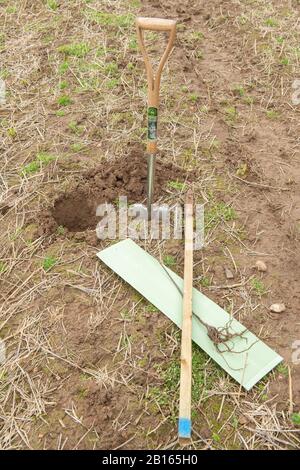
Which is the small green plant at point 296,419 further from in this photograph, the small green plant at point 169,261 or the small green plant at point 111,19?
the small green plant at point 111,19

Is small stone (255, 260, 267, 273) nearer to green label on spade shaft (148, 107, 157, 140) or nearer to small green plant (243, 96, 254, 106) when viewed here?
green label on spade shaft (148, 107, 157, 140)

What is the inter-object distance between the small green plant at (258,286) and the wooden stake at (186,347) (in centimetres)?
43

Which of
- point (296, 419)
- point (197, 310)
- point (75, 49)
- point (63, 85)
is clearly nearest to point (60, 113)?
point (63, 85)

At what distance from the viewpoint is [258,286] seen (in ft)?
9.09

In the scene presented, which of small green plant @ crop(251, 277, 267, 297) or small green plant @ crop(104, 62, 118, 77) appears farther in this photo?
small green plant @ crop(104, 62, 118, 77)

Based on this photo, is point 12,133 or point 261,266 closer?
point 261,266

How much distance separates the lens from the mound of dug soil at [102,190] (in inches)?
126

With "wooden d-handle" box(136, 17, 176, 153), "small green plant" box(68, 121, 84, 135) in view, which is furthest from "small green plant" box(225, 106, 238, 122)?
"wooden d-handle" box(136, 17, 176, 153)

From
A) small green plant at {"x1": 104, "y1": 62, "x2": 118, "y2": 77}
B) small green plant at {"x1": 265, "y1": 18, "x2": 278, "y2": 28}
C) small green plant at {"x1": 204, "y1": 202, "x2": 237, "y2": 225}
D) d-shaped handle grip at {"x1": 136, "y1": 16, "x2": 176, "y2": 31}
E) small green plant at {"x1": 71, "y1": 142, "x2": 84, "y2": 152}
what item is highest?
d-shaped handle grip at {"x1": 136, "y1": 16, "x2": 176, "y2": 31}

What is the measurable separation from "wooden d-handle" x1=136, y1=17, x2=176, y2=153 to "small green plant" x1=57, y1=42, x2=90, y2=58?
234cm

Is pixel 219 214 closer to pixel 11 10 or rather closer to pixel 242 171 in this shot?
pixel 242 171

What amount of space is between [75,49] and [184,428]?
412cm

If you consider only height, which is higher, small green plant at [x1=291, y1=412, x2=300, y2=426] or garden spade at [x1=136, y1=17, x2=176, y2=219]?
garden spade at [x1=136, y1=17, x2=176, y2=219]

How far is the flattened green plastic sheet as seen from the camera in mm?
2391
